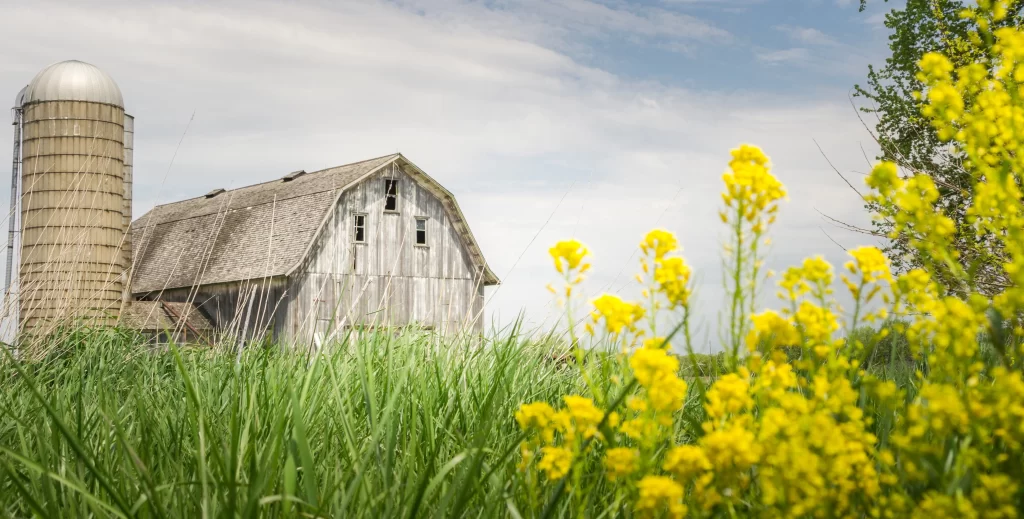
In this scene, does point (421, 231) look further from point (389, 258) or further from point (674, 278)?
point (674, 278)

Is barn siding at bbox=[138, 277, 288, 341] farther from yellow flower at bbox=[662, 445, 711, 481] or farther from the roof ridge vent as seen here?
yellow flower at bbox=[662, 445, 711, 481]

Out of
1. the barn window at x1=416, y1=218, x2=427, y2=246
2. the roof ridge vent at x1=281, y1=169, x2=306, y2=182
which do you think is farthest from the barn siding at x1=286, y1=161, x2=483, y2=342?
the roof ridge vent at x1=281, y1=169, x2=306, y2=182

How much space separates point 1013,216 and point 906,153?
49.4 feet

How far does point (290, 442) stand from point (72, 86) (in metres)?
14.0

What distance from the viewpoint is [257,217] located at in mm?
20484

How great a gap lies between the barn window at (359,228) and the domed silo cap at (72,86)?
5977mm

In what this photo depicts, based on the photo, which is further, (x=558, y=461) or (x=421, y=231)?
(x=421, y=231)

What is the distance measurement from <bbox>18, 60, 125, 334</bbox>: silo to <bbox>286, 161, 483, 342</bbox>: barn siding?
484 cm

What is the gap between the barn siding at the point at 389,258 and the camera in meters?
18.2

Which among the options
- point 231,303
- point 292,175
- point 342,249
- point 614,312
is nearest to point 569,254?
point 614,312

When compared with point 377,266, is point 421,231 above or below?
above

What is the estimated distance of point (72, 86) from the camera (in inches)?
546

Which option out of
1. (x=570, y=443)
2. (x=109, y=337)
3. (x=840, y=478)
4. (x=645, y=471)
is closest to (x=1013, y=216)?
(x=840, y=478)

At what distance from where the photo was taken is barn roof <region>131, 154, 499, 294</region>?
18.3m
